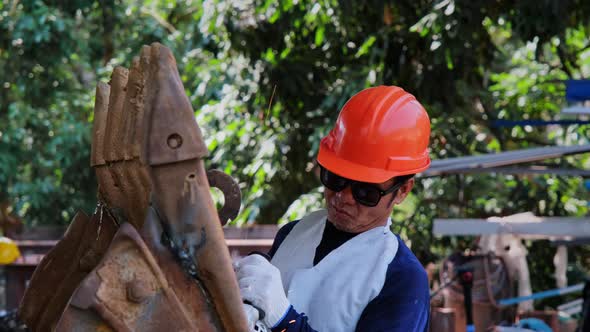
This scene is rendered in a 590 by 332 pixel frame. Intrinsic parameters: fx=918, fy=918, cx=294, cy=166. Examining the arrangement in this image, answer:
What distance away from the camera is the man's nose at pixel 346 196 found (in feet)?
7.43

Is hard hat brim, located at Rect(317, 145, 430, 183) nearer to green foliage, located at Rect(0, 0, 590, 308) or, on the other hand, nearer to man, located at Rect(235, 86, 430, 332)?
man, located at Rect(235, 86, 430, 332)

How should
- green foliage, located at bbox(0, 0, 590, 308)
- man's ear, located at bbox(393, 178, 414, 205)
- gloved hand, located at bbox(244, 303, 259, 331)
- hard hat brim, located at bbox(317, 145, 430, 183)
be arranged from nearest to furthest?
gloved hand, located at bbox(244, 303, 259, 331) < hard hat brim, located at bbox(317, 145, 430, 183) < man's ear, located at bbox(393, 178, 414, 205) < green foliage, located at bbox(0, 0, 590, 308)

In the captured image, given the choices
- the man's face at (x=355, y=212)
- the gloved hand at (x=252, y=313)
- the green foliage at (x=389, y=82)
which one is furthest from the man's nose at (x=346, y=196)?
the green foliage at (x=389, y=82)

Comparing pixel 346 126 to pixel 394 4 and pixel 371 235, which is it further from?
pixel 394 4

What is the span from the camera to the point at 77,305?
1413 mm

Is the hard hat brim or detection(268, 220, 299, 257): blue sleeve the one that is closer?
the hard hat brim

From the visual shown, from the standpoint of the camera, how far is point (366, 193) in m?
2.24

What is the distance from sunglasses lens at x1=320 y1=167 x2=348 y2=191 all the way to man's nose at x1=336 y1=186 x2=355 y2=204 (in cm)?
1

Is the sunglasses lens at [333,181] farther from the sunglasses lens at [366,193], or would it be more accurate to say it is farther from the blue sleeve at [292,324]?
the blue sleeve at [292,324]

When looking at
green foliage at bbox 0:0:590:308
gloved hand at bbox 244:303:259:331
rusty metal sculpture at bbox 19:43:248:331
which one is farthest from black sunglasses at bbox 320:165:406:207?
green foliage at bbox 0:0:590:308

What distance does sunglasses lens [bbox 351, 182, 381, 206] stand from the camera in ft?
7.34

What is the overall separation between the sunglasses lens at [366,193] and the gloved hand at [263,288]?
0.47 m

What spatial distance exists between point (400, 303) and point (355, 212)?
1.04 feet

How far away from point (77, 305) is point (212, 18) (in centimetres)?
718
